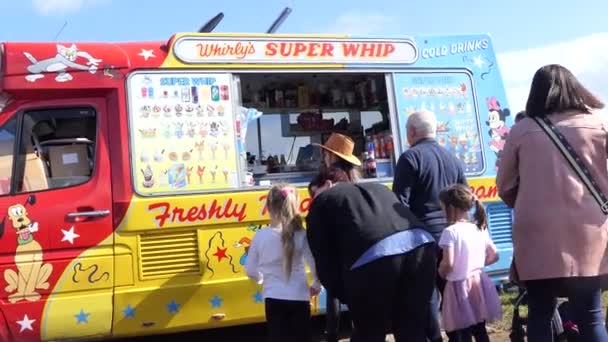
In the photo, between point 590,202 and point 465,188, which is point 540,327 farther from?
point 465,188

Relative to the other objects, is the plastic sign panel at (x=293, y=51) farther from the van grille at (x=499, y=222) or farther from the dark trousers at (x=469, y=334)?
the dark trousers at (x=469, y=334)

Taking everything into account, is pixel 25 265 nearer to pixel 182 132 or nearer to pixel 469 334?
pixel 182 132

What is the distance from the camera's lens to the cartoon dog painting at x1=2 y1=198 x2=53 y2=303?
516 centimetres

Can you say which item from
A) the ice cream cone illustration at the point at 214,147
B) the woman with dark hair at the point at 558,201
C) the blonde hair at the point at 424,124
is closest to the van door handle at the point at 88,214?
the ice cream cone illustration at the point at 214,147

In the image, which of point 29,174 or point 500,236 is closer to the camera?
point 29,174

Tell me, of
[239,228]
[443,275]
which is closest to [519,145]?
[443,275]

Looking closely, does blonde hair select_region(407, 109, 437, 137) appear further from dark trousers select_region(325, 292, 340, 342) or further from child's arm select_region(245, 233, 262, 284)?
dark trousers select_region(325, 292, 340, 342)

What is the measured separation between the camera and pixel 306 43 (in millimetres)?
6055

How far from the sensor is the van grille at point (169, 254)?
546 centimetres

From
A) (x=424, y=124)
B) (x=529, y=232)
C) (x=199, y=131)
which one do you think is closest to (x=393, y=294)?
(x=529, y=232)

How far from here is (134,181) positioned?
544 cm

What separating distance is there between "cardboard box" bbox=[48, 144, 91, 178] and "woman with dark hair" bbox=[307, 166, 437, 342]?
2608mm

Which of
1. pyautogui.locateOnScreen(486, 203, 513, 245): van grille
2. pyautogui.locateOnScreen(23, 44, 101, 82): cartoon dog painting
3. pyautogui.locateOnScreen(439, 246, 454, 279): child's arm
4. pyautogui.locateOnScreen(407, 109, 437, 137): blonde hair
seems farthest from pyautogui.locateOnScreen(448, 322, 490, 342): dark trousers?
pyautogui.locateOnScreen(23, 44, 101, 82): cartoon dog painting

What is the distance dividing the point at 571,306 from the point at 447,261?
1.02 m
